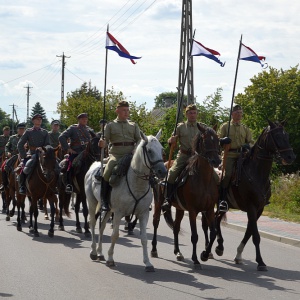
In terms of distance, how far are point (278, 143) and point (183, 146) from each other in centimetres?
178

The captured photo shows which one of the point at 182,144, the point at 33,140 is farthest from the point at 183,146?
the point at 33,140

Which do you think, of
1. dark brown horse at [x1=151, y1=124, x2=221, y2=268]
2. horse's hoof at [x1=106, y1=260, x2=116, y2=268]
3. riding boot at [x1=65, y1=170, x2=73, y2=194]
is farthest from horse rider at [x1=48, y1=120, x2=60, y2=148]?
horse's hoof at [x1=106, y1=260, x2=116, y2=268]

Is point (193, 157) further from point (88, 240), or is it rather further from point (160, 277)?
point (88, 240)

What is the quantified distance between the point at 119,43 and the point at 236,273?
16.7 feet

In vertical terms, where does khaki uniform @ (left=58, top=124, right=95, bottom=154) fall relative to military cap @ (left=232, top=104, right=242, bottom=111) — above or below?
below

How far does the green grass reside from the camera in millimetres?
21712

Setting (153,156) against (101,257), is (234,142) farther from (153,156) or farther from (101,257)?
(101,257)

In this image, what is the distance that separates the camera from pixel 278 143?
12.1 m

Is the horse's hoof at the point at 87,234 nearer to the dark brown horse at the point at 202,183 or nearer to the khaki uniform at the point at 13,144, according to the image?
the dark brown horse at the point at 202,183

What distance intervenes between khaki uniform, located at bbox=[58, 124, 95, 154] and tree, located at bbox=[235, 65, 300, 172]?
24977 mm

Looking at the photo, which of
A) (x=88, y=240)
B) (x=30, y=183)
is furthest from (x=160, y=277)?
(x=30, y=183)

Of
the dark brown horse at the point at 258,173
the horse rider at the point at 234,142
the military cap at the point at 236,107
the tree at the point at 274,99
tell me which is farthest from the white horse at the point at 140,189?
the tree at the point at 274,99

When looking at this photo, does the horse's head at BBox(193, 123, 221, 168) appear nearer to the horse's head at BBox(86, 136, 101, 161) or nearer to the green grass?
the horse's head at BBox(86, 136, 101, 161)

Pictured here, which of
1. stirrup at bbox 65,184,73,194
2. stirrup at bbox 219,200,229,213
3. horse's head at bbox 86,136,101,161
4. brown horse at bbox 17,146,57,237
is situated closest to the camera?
stirrup at bbox 219,200,229,213
